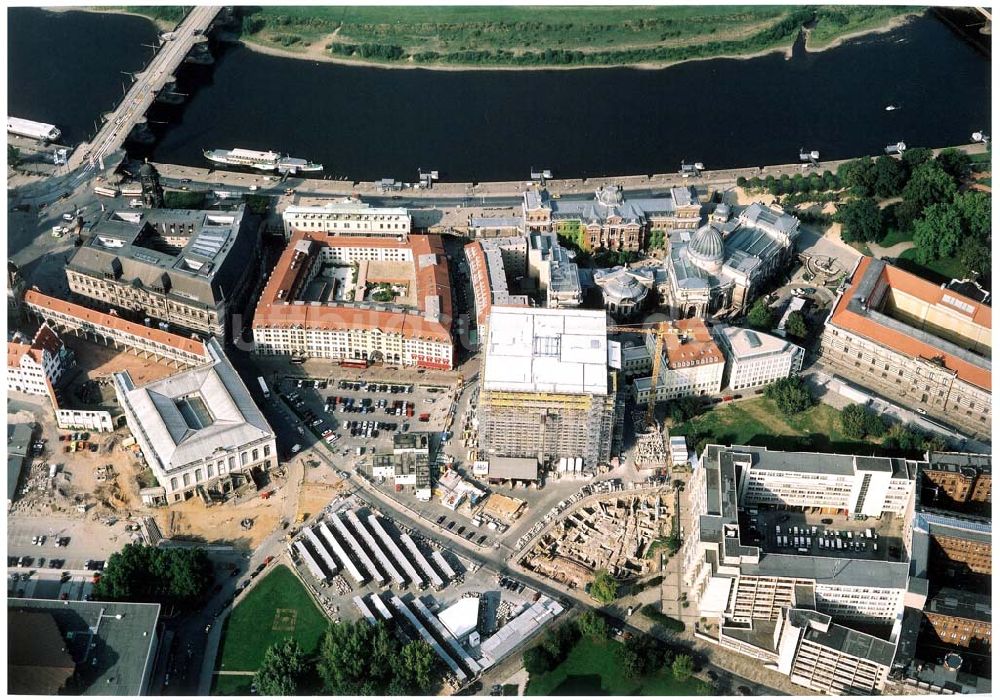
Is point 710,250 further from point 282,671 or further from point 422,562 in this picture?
point 282,671

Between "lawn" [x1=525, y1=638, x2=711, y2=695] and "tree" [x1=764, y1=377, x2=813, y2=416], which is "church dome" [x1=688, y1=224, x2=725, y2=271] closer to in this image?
"tree" [x1=764, y1=377, x2=813, y2=416]

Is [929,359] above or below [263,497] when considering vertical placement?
above

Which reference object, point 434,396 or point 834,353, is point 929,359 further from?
point 434,396

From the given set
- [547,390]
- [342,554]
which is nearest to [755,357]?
[547,390]

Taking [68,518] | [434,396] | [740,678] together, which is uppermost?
[434,396]

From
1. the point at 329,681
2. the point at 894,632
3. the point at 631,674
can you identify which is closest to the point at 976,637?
the point at 894,632

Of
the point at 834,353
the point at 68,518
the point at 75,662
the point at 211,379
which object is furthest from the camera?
the point at 834,353
